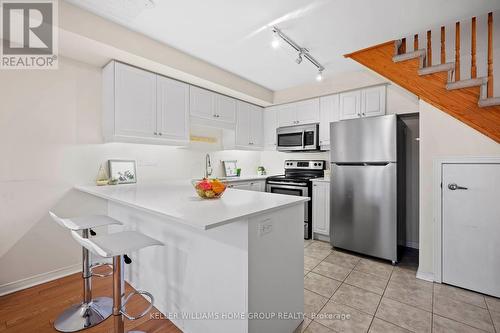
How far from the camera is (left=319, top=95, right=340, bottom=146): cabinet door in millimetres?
3631

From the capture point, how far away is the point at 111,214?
103 inches

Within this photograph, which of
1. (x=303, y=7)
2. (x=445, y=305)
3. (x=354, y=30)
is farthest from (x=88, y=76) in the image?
(x=445, y=305)

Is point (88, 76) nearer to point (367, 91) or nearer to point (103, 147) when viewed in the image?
point (103, 147)

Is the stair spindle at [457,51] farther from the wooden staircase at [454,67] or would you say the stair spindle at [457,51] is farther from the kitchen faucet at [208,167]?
the kitchen faucet at [208,167]

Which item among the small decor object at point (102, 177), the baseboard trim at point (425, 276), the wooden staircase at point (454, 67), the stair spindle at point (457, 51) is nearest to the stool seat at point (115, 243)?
the small decor object at point (102, 177)

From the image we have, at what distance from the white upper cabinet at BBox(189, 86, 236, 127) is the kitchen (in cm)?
2

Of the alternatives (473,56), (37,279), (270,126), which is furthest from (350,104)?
(37,279)

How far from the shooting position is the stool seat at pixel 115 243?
47.3 inches

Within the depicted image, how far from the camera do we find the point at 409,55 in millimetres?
2475

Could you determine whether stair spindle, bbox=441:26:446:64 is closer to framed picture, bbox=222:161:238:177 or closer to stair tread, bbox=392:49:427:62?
stair tread, bbox=392:49:427:62

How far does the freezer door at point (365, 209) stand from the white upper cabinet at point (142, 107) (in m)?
2.30

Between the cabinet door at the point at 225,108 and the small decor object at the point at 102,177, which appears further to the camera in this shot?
the cabinet door at the point at 225,108

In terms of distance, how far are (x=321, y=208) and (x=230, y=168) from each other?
5.96ft

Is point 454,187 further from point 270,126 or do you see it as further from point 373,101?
point 270,126
